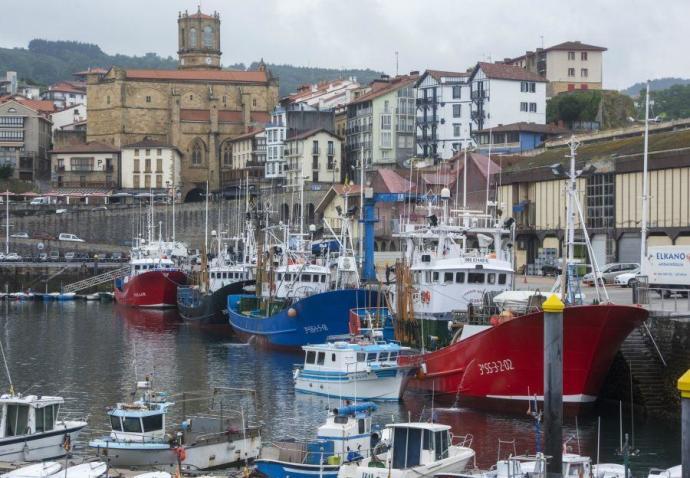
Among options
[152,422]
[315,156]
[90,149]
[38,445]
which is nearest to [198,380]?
[152,422]

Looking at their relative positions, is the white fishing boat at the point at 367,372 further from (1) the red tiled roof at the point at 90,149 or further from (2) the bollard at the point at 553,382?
(1) the red tiled roof at the point at 90,149

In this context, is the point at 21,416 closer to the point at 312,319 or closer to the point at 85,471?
the point at 85,471

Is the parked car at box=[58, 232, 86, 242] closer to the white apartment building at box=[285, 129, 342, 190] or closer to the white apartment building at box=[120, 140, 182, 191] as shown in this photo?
the white apartment building at box=[120, 140, 182, 191]

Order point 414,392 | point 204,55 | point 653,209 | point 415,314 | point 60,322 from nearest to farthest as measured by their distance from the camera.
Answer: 1. point 414,392
2. point 415,314
3. point 653,209
4. point 60,322
5. point 204,55

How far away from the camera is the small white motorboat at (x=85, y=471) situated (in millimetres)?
27016

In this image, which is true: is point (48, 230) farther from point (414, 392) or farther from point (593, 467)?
point (593, 467)

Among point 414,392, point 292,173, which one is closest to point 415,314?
point 414,392

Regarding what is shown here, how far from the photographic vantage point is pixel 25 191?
14112cm

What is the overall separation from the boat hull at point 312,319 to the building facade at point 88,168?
83977mm

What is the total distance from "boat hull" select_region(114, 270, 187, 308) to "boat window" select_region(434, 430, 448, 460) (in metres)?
62.4

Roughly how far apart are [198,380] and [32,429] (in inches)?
719

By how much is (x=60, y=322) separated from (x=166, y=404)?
45.6m

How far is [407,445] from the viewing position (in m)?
28.3

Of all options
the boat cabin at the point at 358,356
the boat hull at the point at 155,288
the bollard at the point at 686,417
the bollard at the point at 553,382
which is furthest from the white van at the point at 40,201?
the bollard at the point at 686,417
